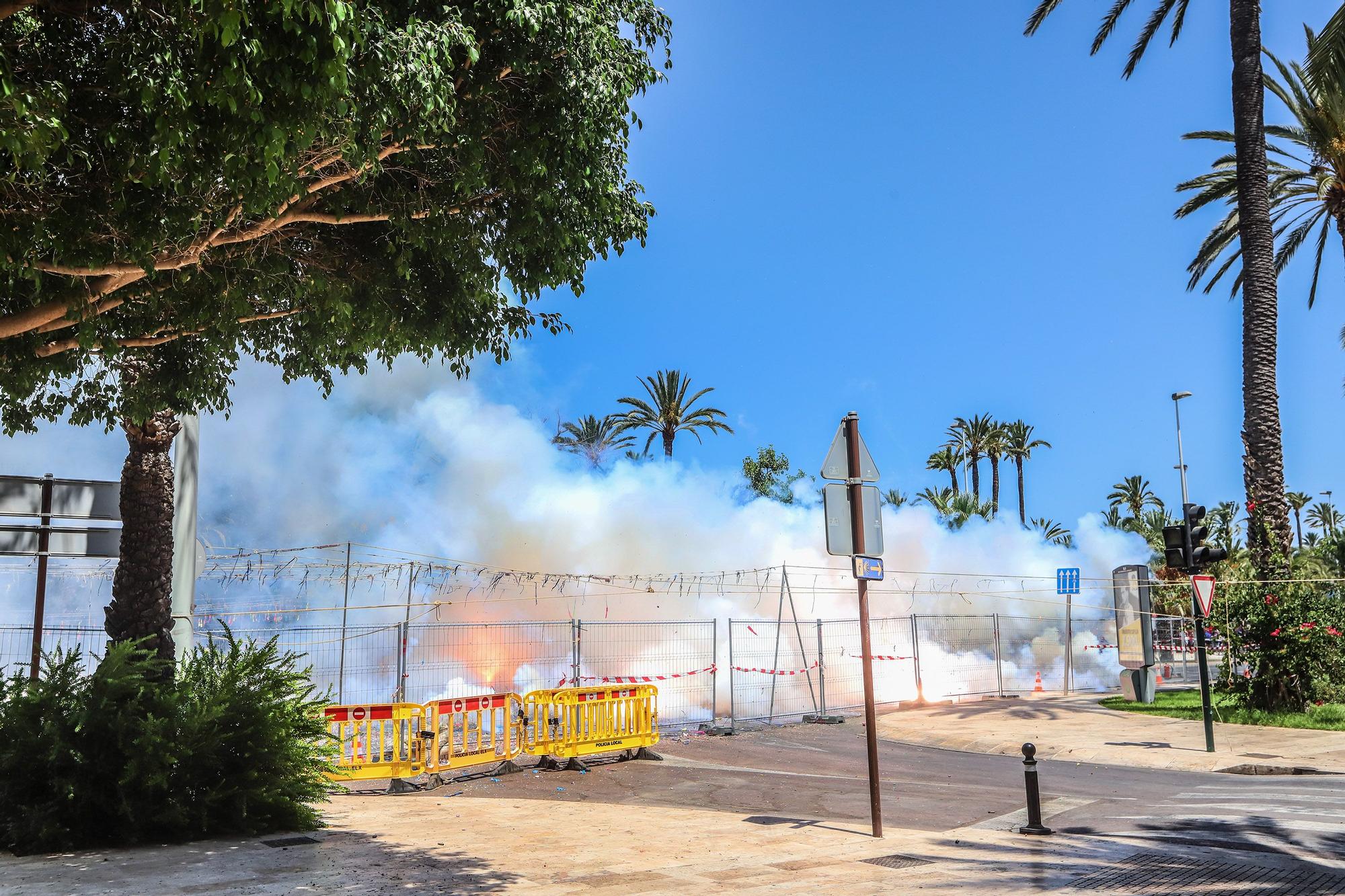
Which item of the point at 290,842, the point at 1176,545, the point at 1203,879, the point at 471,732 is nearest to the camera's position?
the point at 1203,879

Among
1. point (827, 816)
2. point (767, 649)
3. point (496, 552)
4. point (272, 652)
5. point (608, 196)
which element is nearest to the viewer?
point (608, 196)

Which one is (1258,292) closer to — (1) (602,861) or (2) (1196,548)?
(2) (1196,548)

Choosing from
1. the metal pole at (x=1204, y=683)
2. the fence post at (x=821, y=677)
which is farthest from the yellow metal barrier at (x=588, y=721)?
the metal pole at (x=1204, y=683)

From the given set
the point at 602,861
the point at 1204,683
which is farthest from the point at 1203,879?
the point at 1204,683

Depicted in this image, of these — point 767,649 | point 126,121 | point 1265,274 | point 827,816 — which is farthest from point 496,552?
point 126,121

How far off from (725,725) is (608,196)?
42.0 feet

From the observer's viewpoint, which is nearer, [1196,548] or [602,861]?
[602,861]

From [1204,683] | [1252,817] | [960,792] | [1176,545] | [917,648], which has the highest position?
[1176,545]

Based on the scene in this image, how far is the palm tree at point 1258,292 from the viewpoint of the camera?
2089 cm

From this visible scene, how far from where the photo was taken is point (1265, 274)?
2128 centimetres

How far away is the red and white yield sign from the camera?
1677 cm

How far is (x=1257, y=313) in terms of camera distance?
21359mm

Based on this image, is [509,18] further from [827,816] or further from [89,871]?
[827,816]

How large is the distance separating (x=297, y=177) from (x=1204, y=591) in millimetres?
15796
